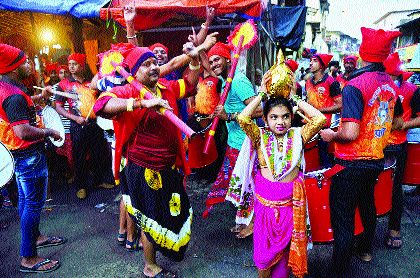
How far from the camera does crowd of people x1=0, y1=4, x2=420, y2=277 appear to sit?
2381 millimetres

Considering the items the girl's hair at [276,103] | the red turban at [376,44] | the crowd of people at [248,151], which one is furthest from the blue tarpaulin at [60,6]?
the red turban at [376,44]

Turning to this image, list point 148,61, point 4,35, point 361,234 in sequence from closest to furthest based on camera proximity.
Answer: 1. point 148,61
2. point 361,234
3. point 4,35

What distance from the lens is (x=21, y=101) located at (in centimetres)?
285

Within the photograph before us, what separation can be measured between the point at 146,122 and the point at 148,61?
507 mm

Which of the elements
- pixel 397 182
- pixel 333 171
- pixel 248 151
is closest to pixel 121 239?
pixel 248 151

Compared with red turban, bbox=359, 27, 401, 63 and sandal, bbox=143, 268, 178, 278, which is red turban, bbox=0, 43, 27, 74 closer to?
sandal, bbox=143, 268, 178, 278

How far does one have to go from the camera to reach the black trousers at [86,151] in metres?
5.18

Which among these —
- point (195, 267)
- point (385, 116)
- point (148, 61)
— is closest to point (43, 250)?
point (195, 267)

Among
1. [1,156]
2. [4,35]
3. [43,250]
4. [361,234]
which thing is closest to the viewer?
[1,156]

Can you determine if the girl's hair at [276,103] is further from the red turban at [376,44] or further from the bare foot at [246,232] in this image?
the bare foot at [246,232]

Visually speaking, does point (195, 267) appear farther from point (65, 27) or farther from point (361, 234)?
point (65, 27)

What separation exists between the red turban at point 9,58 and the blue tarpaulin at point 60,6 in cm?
254

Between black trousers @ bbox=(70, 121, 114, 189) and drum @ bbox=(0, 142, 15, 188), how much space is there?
7.68 feet

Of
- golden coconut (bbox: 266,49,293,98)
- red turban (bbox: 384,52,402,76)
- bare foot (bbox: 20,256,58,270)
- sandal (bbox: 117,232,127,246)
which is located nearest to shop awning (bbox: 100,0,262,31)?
red turban (bbox: 384,52,402,76)
